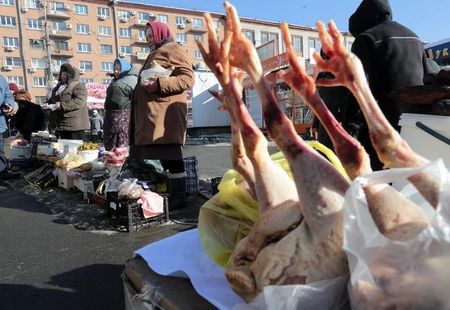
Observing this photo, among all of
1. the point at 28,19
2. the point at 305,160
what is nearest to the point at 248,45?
the point at 305,160

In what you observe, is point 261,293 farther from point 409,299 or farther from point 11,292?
point 11,292

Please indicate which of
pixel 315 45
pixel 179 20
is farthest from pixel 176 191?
pixel 179 20

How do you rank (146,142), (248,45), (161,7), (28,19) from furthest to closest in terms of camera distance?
(161,7), (28,19), (146,142), (248,45)

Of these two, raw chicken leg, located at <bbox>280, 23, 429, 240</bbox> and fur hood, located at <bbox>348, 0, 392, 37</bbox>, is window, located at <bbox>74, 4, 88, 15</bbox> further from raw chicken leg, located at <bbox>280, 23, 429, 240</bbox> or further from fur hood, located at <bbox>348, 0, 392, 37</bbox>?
raw chicken leg, located at <bbox>280, 23, 429, 240</bbox>

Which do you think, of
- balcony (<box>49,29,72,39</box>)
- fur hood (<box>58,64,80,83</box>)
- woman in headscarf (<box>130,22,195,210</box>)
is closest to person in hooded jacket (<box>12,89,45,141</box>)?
fur hood (<box>58,64,80,83</box>)

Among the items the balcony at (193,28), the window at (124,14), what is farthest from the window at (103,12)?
the balcony at (193,28)

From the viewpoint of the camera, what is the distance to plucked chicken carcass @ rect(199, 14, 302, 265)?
888 mm

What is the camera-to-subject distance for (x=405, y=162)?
30.5 inches

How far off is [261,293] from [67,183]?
507 centimetres

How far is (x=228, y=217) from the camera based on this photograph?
1199 millimetres

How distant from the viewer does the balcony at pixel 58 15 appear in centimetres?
5789

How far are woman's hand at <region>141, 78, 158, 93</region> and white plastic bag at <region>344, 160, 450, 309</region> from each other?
10.1 feet

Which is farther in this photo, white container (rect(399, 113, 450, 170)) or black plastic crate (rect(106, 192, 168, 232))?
black plastic crate (rect(106, 192, 168, 232))

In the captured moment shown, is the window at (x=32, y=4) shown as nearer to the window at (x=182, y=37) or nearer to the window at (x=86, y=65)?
the window at (x=86, y=65)
